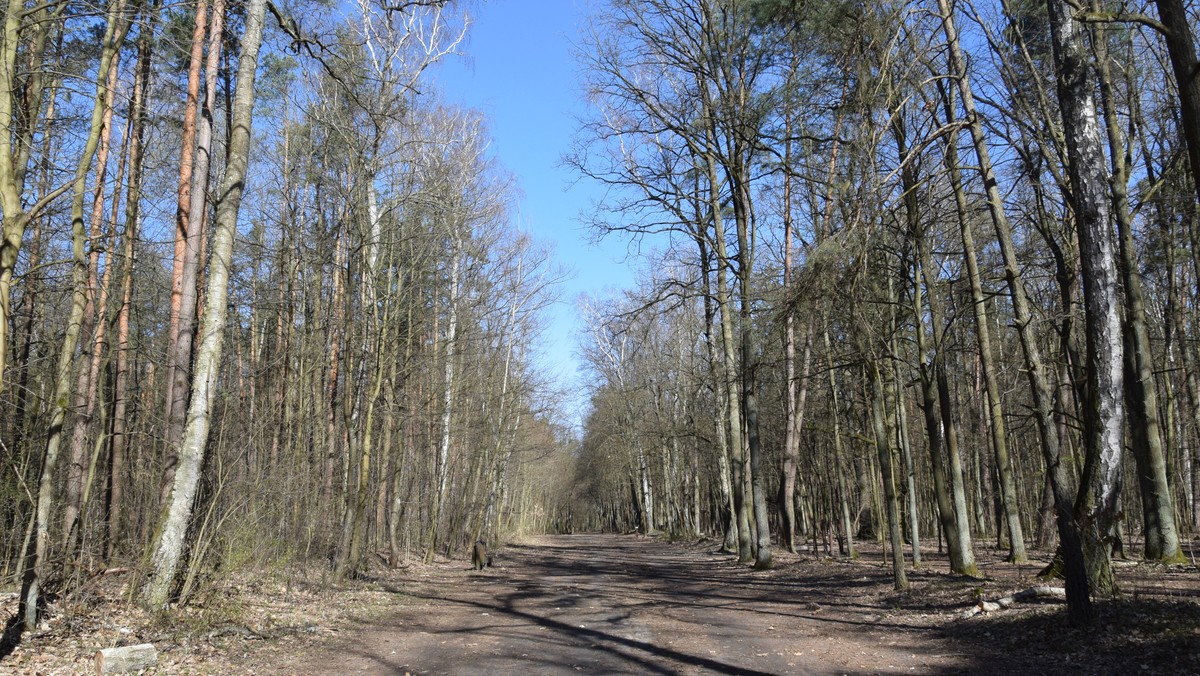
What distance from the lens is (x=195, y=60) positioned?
437 inches

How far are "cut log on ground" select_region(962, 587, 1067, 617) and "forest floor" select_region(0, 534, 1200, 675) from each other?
5.6 inches

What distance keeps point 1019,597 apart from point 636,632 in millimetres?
4520

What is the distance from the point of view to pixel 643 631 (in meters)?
9.05

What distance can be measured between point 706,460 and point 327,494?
79.1ft

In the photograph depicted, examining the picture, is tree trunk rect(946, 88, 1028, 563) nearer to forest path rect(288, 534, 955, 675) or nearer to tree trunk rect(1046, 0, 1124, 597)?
tree trunk rect(1046, 0, 1124, 597)

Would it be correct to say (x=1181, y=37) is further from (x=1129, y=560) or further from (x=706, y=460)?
(x=706, y=460)

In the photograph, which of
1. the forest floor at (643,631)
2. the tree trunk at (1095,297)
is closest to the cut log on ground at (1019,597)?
the forest floor at (643,631)

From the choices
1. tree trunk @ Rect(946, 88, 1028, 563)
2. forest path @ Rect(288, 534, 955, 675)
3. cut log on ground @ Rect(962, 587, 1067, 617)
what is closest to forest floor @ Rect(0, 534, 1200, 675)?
forest path @ Rect(288, 534, 955, 675)

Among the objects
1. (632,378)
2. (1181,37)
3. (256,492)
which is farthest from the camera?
(632,378)

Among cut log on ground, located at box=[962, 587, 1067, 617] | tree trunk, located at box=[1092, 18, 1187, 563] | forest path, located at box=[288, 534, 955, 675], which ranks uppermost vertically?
tree trunk, located at box=[1092, 18, 1187, 563]

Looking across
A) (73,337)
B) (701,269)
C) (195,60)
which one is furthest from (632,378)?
(73,337)

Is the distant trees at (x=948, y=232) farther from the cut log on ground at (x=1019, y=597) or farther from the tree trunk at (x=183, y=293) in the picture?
the tree trunk at (x=183, y=293)

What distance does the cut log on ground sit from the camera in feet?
27.9

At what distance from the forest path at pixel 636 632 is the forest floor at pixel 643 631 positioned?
0.03 meters
